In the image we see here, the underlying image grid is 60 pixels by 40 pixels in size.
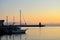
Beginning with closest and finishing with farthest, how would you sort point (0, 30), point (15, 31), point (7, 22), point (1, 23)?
point (0, 30)
point (15, 31)
point (1, 23)
point (7, 22)

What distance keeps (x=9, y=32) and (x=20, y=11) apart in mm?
10767

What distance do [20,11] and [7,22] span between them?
1855 cm

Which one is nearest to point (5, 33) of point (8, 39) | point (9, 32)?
point (9, 32)

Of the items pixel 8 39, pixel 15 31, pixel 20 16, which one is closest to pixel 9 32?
pixel 15 31

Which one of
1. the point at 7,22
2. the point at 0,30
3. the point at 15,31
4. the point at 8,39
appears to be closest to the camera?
the point at 8,39

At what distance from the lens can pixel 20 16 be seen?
8975cm

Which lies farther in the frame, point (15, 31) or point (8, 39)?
point (15, 31)

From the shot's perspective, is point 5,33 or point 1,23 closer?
point 5,33

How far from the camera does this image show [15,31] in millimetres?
86062

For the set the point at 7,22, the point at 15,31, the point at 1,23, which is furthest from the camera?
the point at 7,22

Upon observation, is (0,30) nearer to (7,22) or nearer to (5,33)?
(5,33)

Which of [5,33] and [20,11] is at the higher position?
[20,11]

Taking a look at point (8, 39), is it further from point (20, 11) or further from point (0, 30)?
point (20, 11)

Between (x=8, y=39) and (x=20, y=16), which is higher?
(x=20, y=16)
